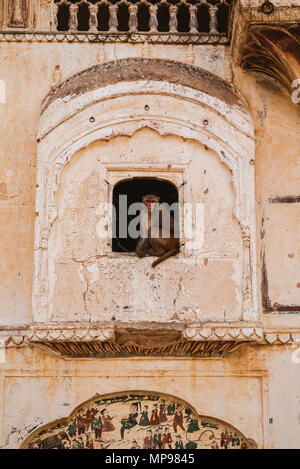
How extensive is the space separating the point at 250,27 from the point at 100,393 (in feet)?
13.1

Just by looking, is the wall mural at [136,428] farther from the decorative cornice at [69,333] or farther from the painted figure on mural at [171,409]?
the decorative cornice at [69,333]

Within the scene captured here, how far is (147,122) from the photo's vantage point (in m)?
9.08

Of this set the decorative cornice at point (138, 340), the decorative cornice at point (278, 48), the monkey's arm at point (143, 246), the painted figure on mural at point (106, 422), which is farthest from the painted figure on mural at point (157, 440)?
the decorative cornice at point (278, 48)

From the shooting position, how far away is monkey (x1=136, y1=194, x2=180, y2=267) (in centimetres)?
883

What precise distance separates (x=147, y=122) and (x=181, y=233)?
4.02 feet

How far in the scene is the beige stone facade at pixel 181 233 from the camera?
28.1 feet

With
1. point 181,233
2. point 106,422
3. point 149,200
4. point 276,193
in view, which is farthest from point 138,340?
point 276,193

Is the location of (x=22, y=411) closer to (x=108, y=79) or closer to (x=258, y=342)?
(x=258, y=342)

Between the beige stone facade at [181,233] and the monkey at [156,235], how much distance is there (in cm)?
12

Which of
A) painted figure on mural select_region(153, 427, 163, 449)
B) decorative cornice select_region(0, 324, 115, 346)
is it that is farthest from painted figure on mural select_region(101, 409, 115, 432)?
decorative cornice select_region(0, 324, 115, 346)

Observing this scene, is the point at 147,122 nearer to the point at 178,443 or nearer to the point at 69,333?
the point at 69,333

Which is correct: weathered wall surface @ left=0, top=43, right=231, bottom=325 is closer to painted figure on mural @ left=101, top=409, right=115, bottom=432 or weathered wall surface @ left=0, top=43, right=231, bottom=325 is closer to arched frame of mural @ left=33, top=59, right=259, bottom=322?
arched frame of mural @ left=33, top=59, right=259, bottom=322

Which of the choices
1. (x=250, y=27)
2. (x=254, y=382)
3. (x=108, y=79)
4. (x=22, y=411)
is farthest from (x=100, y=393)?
(x=250, y=27)

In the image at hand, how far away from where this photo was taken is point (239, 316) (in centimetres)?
852
